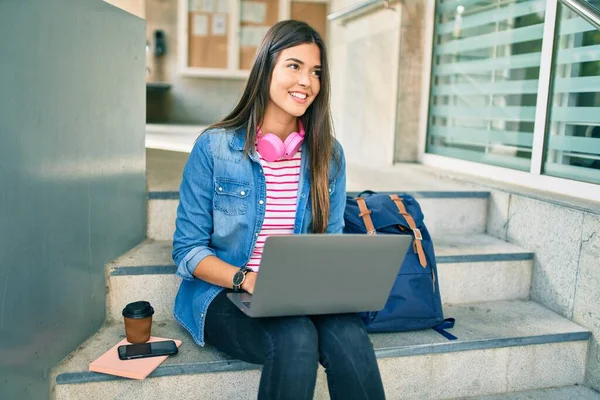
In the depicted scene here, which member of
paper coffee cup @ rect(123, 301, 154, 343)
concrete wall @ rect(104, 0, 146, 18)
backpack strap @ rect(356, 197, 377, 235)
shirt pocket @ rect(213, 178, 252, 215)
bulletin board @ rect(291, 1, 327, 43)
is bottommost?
paper coffee cup @ rect(123, 301, 154, 343)

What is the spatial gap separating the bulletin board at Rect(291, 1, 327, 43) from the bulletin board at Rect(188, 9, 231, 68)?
0.72 meters

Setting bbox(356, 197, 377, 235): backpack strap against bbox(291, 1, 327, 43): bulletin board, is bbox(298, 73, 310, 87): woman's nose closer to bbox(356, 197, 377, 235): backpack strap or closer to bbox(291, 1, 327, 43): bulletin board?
bbox(356, 197, 377, 235): backpack strap

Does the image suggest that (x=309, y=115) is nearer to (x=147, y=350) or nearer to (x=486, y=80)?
(x=147, y=350)

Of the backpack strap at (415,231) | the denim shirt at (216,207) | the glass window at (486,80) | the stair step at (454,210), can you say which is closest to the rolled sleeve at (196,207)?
the denim shirt at (216,207)

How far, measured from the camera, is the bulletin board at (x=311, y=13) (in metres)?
6.22

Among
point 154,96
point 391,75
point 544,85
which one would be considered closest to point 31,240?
point 544,85

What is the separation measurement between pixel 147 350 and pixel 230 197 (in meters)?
0.47

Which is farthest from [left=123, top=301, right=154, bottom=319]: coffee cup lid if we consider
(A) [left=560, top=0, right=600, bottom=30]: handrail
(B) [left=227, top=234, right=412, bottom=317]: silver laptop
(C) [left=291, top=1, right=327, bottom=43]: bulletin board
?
(C) [left=291, top=1, right=327, bottom=43]: bulletin board

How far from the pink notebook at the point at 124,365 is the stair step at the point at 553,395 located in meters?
0.96

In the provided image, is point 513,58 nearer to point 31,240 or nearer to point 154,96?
point 31,240

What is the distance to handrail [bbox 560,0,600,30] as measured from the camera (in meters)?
1.83

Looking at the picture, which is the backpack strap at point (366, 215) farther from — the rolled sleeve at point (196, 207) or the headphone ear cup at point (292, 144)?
the rolled sleeve at point (196, 207)

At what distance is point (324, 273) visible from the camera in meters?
1.26

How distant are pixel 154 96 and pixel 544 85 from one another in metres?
4.77
